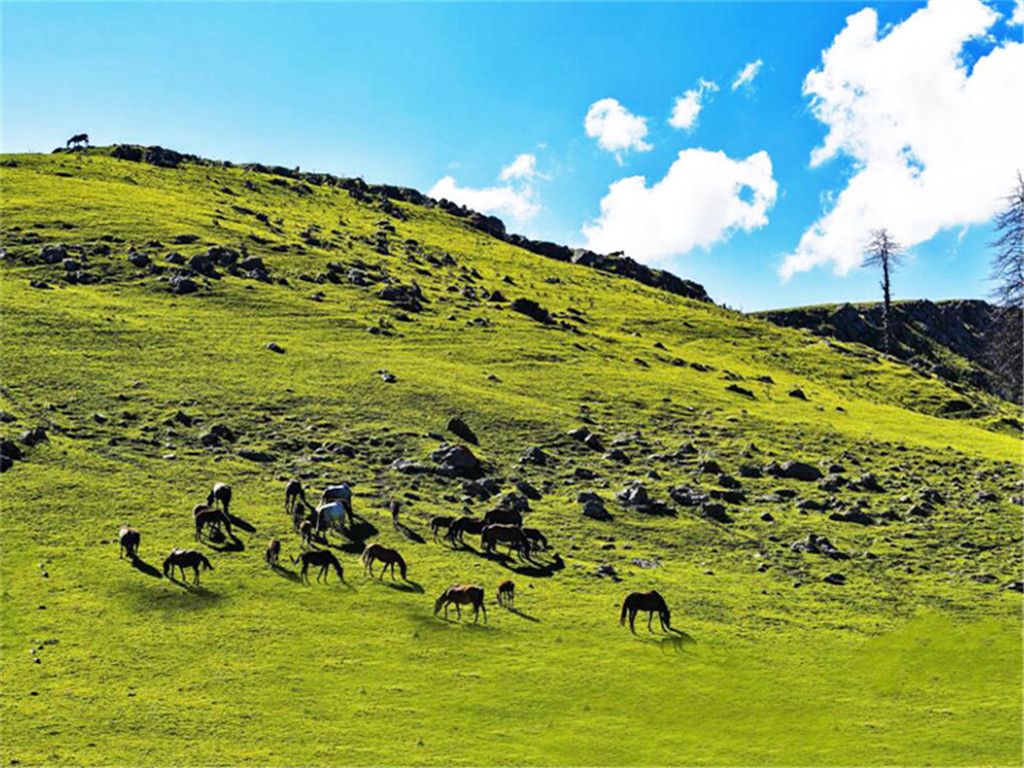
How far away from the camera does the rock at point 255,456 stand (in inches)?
2047

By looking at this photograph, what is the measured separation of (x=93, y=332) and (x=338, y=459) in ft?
106

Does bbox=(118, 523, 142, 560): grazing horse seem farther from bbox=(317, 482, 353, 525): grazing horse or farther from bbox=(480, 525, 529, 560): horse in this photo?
bbox=(480, 525, 529, 560): horse

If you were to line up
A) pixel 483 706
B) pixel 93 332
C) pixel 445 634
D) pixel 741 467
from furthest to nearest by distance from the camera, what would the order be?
pixel 93 332, pixel 741 467, pixel 445 634, pixel 483 706

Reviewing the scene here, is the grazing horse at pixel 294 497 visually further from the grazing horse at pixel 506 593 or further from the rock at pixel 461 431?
the rock at pixel 461 431

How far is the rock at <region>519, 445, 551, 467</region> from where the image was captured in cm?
5775

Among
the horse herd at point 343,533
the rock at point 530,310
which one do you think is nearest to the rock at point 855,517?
the horse herd at point 343,533

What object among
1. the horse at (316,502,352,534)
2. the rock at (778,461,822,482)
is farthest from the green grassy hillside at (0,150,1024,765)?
the rock at (778,461,822,482)

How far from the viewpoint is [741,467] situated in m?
59.3

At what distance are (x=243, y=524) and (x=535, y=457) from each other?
22.4 m

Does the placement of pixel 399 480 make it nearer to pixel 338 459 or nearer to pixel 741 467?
pixel 338 459

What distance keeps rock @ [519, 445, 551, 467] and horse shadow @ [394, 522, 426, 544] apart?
611 inches

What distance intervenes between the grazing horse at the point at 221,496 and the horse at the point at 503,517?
505 inches

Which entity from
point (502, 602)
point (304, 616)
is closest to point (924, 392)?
point (502, 602)

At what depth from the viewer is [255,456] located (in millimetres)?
52125
